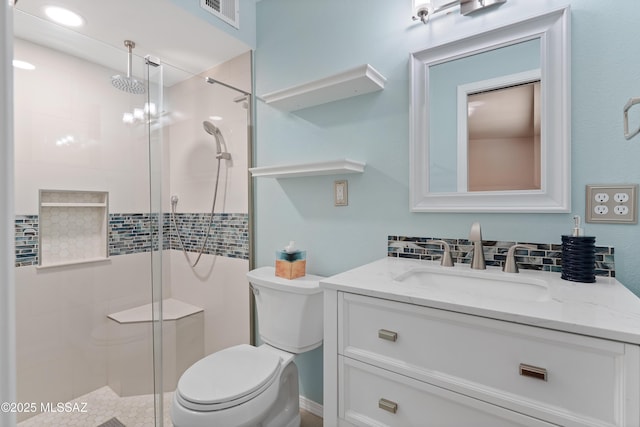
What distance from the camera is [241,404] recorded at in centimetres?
117

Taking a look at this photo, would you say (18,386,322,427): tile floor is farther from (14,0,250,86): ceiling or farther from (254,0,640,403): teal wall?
(14,0,250,86): ceiling

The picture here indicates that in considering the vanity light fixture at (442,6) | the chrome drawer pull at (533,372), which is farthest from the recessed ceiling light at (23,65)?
the chrome drawer pull at (533,372)

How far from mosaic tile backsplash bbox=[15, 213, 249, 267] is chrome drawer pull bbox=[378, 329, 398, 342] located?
49.4 inches

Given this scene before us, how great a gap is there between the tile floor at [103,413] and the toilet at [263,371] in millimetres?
466

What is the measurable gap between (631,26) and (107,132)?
2.19 metres

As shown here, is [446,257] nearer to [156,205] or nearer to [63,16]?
[156,205]

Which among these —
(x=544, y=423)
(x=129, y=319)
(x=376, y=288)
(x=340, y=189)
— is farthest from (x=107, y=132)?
(x=544, y=423)

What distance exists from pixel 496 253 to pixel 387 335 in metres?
0.62

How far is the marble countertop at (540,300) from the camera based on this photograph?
682 mm

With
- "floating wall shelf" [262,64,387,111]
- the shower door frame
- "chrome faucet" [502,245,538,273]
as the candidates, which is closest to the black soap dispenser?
"chrome faucet" [502,245,538,273]

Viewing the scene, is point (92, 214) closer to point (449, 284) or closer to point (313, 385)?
point (313, 385)

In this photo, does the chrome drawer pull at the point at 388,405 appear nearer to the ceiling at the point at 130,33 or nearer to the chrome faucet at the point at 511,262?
the chrome faucet at the point at 511,262

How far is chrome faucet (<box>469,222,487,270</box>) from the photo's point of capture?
118 centimetres

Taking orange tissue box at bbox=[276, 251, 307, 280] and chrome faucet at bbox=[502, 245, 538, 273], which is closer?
chrome faucet at bbox=[502, 245, 538, 273]
